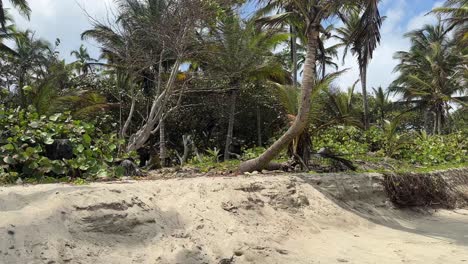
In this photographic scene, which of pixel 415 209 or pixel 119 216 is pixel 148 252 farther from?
pixel 415 209

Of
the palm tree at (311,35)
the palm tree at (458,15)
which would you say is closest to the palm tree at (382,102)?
the palm tree at (458,15)

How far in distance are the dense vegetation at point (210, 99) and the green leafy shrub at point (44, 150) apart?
0.07 feet

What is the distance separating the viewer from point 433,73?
28203 millimetres

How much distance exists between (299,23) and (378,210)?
5914mm

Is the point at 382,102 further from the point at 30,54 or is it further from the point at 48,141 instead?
the point at 48,141

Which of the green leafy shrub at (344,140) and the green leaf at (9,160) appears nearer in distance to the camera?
the green leaf at (9,160)

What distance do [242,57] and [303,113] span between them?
7.97 meters

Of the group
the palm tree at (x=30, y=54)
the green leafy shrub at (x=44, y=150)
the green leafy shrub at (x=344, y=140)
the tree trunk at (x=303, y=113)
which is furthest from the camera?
the palm tree at (x=30, y=54)

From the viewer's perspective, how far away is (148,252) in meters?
4.29

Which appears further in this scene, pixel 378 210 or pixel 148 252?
pixel 378 210

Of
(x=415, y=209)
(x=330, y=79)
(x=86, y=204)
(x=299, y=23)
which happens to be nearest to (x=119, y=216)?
(x=86, y=204)

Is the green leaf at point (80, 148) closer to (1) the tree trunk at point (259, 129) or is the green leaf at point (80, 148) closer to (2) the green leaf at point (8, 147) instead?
(2) the green leaf at point (8, 147)

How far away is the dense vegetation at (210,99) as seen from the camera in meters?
7.03

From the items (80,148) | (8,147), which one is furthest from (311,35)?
(8,147)
